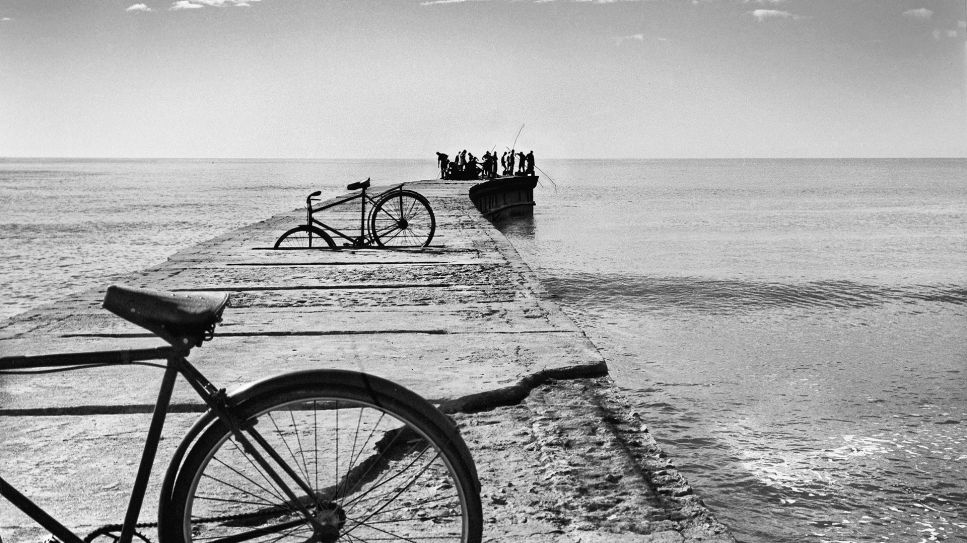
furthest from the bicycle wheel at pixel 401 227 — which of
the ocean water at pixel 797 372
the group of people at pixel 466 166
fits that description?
the group of people at pixel 466 166

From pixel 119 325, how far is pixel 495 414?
3.35 m

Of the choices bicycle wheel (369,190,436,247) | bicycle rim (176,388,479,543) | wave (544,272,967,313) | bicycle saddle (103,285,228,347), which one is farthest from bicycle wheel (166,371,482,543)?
wave (544,272,967,313)

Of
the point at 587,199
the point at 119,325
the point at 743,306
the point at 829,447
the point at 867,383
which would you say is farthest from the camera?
the point at 587,199

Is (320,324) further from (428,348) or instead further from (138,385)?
(138,385)

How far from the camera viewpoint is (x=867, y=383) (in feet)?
31.7

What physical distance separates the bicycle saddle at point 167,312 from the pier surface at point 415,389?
1.11 meters

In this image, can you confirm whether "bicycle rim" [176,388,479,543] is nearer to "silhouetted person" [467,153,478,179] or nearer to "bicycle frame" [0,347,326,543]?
"bicycle frame" [0,347,326,543]

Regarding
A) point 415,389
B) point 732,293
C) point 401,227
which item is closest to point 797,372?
point 401,227

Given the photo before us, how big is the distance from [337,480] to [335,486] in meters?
0.06

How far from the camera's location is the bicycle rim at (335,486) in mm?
2094

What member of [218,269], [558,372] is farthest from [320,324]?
[218,269]

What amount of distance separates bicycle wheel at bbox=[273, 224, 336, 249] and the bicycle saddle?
8554 mm

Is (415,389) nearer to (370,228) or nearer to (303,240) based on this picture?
(370,228)

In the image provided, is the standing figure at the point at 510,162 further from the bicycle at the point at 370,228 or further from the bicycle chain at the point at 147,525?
the bicycle chain at the point at 147,525
